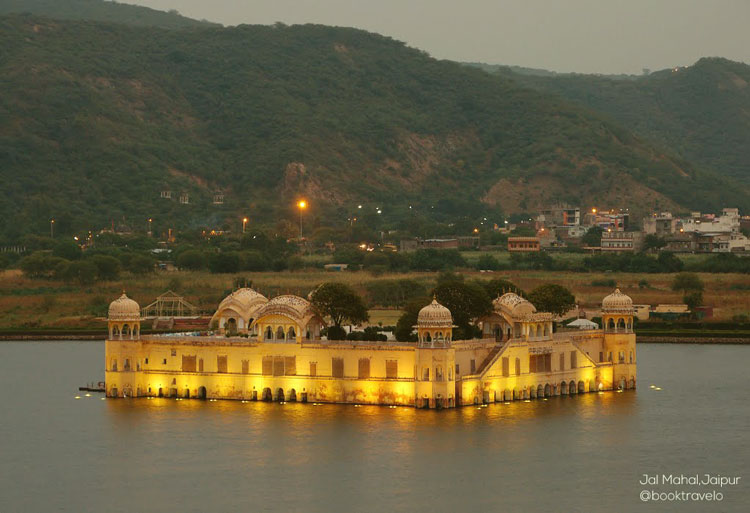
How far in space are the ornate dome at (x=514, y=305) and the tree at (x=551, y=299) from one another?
7.84 m

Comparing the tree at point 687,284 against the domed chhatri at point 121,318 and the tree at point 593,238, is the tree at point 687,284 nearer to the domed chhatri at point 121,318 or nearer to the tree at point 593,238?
the tree at point 593,238

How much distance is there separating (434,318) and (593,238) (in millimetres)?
107499

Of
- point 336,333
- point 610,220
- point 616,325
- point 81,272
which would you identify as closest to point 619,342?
point 616,325

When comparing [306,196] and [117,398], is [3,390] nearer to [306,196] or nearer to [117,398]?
[117,398]

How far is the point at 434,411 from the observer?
205 ft

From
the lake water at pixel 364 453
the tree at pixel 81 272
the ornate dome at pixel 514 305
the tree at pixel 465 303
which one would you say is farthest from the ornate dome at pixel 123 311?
the tree at pixel 81 272

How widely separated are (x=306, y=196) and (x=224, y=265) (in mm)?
64725

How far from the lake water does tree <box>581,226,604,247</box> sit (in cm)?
9399

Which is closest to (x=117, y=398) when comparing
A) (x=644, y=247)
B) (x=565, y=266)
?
(x=565, y=266)

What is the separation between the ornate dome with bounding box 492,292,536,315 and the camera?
67.5 m

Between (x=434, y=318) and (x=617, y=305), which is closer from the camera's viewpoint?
(x=434, y=318)

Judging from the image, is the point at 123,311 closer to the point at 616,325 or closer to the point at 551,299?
the point at 551,299

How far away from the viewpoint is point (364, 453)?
2240 inches

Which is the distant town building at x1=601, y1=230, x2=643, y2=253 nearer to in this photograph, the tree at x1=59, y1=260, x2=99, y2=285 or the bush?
the tree at x1=59, y1=260, x2=99, y2=285
